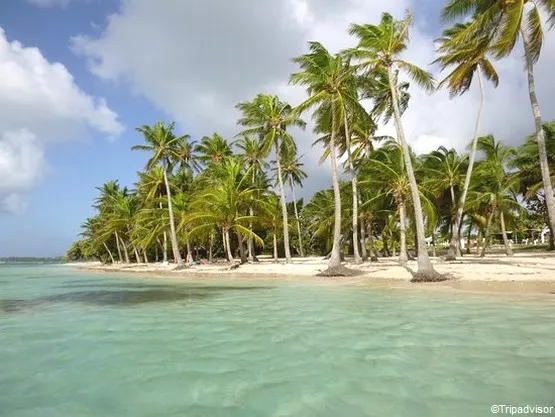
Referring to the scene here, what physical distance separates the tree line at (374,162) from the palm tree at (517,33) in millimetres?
45

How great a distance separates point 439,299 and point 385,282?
18.7 ft

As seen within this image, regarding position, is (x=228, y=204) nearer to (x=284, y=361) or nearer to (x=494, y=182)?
(x=494, y=182)

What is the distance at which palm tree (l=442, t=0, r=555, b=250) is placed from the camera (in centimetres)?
1590

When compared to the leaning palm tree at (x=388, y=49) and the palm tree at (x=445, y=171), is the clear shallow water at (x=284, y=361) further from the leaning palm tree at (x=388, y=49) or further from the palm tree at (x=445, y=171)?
the palm tree at (x=445, y=171)

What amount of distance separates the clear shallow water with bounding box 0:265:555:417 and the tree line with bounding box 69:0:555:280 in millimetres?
9348

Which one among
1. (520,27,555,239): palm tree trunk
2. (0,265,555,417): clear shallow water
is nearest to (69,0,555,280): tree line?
(520,27,555,239): palm tree trunk

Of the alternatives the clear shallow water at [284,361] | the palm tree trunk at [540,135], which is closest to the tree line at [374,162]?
the palm tree trunk at [540,135]

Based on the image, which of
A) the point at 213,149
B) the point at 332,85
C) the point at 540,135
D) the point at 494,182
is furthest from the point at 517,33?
the point at 213,149

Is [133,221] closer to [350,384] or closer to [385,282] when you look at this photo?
[385,282]

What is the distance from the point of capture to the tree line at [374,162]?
18297mm

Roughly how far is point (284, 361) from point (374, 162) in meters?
22.0

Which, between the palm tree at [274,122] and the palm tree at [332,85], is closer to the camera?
the palm tree at [332,85]

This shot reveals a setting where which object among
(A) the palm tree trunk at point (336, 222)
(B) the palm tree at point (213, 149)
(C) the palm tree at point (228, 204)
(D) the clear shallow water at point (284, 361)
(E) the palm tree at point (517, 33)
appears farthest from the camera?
(B) the palm tree at point (213, 149)

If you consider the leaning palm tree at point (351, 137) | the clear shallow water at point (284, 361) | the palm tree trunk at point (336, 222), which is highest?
the leaning palm tree at point (351, 137)
